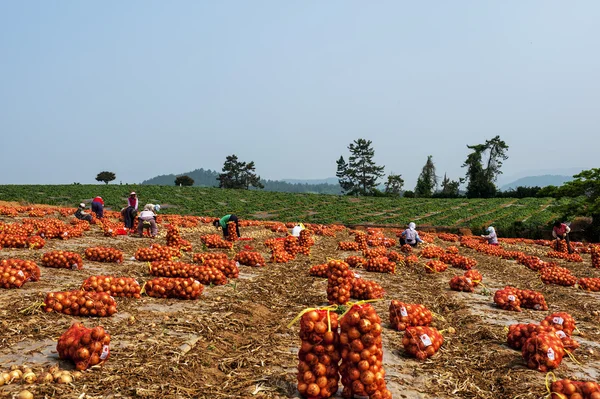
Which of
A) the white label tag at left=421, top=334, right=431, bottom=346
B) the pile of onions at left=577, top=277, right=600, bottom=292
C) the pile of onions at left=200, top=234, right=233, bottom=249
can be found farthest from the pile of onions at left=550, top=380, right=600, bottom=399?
the pile of onions at left=200, top=234, right=233, bottom=249

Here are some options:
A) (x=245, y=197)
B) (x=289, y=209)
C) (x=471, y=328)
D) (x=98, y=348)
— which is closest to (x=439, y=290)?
(x=471, y=328)

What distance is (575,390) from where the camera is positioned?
3.90 m

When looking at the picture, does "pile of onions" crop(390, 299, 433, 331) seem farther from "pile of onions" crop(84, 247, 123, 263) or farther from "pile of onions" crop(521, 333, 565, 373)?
"pile of onions" crop(84, 247, 123, 263)

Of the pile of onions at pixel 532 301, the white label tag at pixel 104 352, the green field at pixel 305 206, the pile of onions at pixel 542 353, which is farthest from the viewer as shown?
the green field at pixel 305 206

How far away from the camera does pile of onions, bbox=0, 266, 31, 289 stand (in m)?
6.65

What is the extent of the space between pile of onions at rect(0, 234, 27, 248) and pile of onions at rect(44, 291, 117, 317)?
6.61 m

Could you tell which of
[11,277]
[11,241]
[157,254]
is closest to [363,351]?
[11,277]

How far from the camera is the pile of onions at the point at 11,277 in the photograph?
6.65 m

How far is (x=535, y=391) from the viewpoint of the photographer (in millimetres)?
4441

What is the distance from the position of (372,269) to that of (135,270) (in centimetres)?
628

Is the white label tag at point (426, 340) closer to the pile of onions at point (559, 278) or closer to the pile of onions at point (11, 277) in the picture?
the pile of onions at point (11, 277)

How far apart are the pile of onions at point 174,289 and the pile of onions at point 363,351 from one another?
4.04 metres

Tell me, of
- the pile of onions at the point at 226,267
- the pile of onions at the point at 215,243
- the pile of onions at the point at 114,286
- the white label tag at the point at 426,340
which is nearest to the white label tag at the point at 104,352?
the pile of onions at the point at 114,286

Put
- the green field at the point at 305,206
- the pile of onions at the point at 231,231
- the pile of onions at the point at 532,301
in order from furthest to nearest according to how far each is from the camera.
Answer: the green field at the point at 305,206, the pile of onions at the point at 231,231, the pile of onions at the point at 532,301
